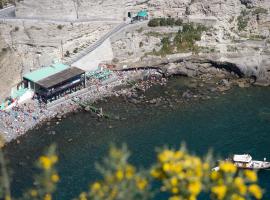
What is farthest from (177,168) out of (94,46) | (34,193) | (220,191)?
(94,46)

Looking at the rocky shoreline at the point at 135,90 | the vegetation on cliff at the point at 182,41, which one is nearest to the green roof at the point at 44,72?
the rocky shoreline at the point at 135,90

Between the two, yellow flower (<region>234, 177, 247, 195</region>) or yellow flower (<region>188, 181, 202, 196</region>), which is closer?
yellow flower (<region>188, 181, 202, 196</region>)

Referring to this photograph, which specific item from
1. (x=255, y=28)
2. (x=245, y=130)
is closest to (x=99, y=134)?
(x=245, y=130)

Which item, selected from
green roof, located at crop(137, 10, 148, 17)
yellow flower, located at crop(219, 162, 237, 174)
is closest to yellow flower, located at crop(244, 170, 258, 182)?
yellow flower, located at crop(219, 162, 237, 174)

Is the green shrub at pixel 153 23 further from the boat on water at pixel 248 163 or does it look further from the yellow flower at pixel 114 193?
the yellow flower at pixel 114 193

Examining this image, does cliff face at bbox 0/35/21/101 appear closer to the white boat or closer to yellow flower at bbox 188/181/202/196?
the white boat

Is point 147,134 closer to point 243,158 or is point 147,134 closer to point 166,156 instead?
point 243,158
